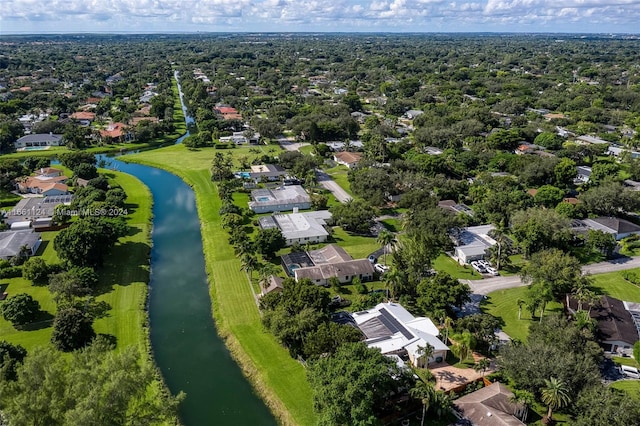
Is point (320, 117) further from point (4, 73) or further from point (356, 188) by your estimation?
point (4, 73)

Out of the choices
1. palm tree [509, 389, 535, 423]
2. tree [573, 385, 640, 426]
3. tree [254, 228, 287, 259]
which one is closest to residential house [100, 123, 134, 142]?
tree [254, 228, 287, 259]

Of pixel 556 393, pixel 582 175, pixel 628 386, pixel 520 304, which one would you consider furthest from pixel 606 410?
pixel 582 175

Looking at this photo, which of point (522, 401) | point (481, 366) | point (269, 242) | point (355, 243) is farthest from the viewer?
point (355, 243)

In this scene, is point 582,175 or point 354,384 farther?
point 582,175

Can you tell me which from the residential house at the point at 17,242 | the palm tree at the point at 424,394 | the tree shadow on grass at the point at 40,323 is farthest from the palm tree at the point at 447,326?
the residential house at the point at 17,242

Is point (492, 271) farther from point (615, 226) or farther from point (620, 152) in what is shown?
point (620, 152)

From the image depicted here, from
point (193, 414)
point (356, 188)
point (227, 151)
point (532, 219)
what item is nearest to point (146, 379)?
point (193, 414)
